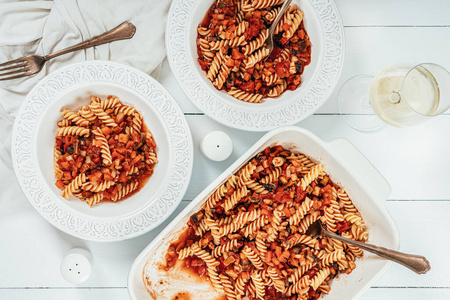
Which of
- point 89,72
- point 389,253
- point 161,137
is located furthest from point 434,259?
point 89,72

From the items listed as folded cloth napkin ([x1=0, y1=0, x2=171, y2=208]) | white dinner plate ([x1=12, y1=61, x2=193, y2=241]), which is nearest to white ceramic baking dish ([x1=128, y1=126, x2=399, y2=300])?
white dinner plate ([x1=12, y1=61, x2=193, y2=241])

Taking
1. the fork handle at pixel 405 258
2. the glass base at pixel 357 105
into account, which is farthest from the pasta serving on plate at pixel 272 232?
the glass base at pixel 357 105

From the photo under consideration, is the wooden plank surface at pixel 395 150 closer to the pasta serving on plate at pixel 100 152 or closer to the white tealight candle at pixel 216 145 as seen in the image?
the white tealight candle at pixel 216 145

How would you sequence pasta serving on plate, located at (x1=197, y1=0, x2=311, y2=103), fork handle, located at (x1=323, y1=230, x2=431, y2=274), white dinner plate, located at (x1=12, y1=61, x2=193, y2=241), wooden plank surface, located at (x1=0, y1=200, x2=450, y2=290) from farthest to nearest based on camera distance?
wooden plank surface, located at (x1=0, y1=200, x2=450, y2=290) → pasta serving on plate, located at (x1=197, y1=0, x2=311, y2=103) → white dinner plate, located at (x1=12, y1=61, x2=193, y2=241) → fork handle, located at (x1=323, y1=230, x2=431, y2=274)

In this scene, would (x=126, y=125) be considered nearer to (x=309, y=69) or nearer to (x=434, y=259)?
(x=309, y=69)

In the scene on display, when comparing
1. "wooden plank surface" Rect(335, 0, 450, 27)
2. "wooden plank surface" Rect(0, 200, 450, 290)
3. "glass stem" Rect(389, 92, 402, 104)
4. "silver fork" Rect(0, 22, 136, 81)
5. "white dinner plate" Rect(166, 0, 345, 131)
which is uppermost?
"wooden plank surface" Rect(335, 0, 450, 27)

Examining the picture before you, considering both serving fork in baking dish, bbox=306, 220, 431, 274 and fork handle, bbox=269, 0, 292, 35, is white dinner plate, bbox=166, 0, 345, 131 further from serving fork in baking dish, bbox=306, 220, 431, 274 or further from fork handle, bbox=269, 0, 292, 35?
serving fork in baking dish, bbox=306, 220, 431, 274

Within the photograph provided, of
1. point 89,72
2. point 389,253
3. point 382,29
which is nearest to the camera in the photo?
point 389,253
